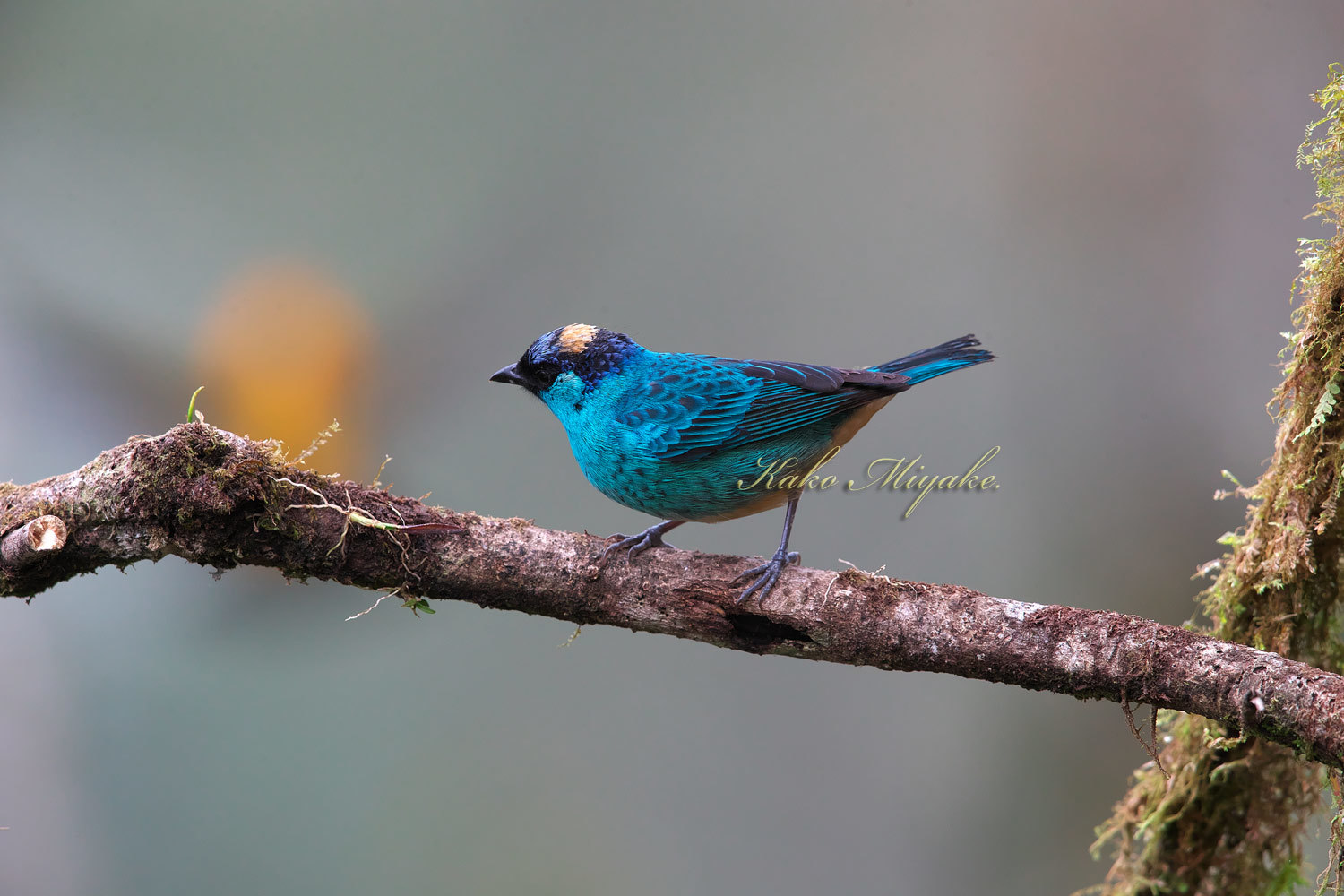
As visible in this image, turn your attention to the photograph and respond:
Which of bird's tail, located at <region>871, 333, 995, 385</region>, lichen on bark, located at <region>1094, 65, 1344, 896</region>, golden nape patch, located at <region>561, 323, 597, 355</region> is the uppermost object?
golden nape patch, located at <region>561, 323, 597, 355</region>

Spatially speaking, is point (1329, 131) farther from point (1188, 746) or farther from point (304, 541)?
point (304, 541)

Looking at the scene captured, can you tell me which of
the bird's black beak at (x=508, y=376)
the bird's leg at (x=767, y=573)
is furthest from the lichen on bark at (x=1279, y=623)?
the bird's black beak at (x=508, y=376)

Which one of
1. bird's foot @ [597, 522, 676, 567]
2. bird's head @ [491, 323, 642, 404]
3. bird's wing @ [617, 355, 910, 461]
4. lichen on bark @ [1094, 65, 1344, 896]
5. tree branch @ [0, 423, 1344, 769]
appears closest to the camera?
tree branch @ [0, 423, 1344, 769]

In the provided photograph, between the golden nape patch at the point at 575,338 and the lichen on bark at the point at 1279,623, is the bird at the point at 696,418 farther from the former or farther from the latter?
the lichen on bark at the point at 1279,623

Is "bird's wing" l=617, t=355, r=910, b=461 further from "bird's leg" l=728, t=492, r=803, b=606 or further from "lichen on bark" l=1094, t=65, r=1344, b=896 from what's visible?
"lichen on bark" l=1094, t=65, r=1344, b=896

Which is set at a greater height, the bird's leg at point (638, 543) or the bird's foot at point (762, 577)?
the bird's leg at point (638, 543)

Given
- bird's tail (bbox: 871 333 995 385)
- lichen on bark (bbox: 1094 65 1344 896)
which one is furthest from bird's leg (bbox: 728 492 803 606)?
lichen on bark (bbox: 1094 65 1344 896)

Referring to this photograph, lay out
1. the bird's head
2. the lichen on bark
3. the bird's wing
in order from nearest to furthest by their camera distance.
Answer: the lichen on bark
the bird's wing
the bird's head
